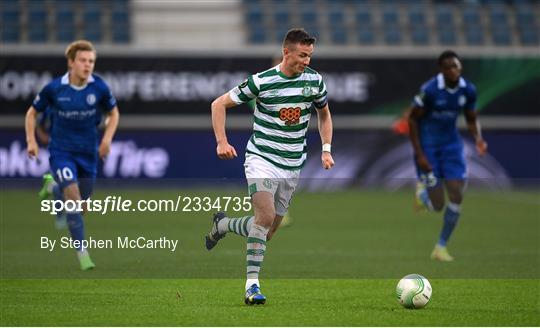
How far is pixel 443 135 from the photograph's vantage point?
44.4ft

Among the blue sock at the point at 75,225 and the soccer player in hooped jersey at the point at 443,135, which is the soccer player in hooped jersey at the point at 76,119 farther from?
the soccer player in hooped jersey at the point at 443,135

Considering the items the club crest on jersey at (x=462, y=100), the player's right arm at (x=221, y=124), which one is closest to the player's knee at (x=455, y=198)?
the club crest on jersey at (x=462, y=100)

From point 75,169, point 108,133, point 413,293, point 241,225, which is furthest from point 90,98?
point 413,293

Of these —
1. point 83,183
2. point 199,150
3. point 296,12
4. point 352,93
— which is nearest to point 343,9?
point 296,12

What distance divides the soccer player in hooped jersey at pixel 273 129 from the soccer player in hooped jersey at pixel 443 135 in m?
4.12

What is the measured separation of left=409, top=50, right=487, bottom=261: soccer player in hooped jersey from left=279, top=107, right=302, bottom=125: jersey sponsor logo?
420cm

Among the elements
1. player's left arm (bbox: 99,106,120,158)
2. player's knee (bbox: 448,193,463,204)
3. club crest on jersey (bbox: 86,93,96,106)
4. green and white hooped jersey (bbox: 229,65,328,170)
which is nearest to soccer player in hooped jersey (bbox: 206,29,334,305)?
green and white hooped jersey (bbox: 229,65,328,170)

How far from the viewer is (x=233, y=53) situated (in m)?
25.1

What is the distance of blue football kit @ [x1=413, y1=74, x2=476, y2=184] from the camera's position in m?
13.3

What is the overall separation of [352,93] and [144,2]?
547cm

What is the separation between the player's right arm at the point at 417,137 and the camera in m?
13.2

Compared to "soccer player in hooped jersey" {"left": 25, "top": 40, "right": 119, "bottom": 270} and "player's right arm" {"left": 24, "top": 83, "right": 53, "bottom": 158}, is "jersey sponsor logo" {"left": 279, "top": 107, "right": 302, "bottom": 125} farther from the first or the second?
"player's right arm" {"left": 24, "top": 83, "right": 53, "bottom": 158}

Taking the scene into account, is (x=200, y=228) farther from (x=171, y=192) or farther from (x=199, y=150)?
(x=199, y=150)

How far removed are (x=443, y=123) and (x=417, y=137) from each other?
0.41 m
